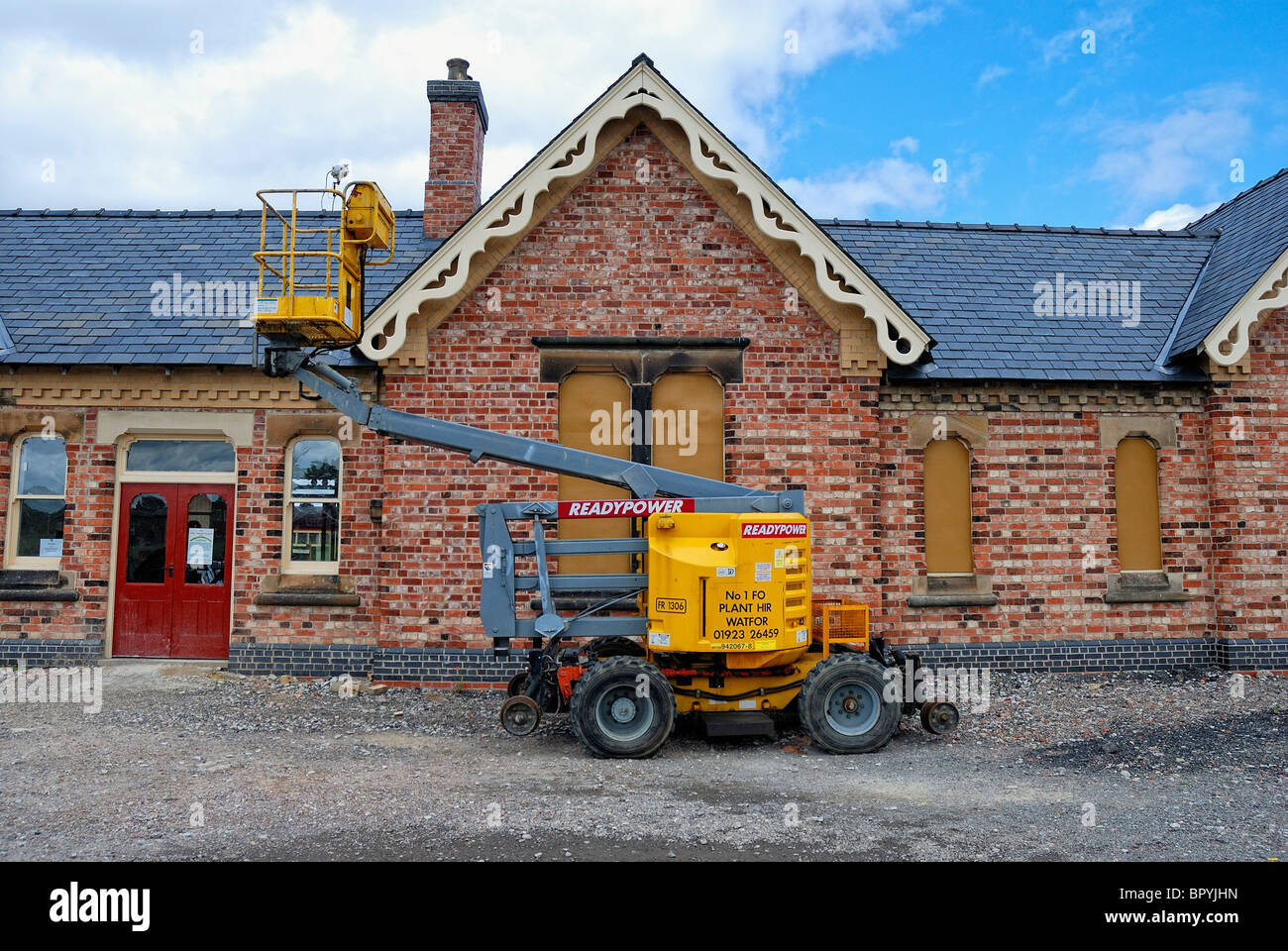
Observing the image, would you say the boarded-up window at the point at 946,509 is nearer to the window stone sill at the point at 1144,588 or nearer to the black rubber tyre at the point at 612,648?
the window stone sill at the point at 1144,588

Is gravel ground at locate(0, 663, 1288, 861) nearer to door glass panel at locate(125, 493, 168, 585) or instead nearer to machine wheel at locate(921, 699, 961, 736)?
machine wheel at locate(921, 699, 961, 736)

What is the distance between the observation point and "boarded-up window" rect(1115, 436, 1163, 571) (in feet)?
40.1

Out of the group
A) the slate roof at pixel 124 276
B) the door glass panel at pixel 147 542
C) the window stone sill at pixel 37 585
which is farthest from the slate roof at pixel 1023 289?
the window stone sill at pixel 37 585

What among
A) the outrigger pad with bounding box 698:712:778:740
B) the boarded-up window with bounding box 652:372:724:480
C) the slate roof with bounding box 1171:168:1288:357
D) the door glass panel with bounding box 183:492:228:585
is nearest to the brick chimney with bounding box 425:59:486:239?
the boarded-up window with bounding box 652:372:724:480

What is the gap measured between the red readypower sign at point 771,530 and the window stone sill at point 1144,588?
6330 mm

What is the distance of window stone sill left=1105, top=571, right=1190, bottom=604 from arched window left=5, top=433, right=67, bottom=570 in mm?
14412

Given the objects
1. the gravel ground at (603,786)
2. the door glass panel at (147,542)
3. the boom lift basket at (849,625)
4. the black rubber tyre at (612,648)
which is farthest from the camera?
the door glass panel at (147,542)

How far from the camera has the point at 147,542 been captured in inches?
471

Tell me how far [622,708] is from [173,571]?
7430mm

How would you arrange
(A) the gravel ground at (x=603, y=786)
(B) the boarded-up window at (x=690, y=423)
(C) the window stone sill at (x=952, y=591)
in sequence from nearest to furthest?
(A) the gravel ground at (x=603, y=786), (B) the boarded-up window at (x=690, y=423), (C) the window stone sill at (x=952, y=591)

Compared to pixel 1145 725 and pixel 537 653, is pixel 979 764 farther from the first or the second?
pixel 537 653

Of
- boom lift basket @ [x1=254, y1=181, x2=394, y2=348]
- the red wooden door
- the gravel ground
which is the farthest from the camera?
the red wooden door

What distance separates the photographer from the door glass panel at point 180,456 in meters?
12.0

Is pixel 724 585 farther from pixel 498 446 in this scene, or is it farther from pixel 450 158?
pixel 450 158
